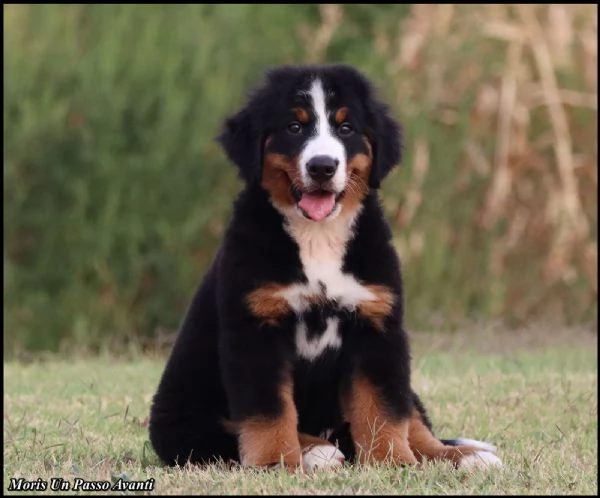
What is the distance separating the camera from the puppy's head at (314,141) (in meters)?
5.14

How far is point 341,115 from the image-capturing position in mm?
5250

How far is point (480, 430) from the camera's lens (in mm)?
6410

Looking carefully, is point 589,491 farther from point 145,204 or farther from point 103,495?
point 145,204

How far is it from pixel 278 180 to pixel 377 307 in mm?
676

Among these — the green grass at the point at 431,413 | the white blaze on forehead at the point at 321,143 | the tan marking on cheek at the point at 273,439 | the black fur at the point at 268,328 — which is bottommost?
the green grass at the point at 431,413

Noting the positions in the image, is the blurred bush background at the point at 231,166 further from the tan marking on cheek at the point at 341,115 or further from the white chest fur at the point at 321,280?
the white chest fur at the point at 321,280

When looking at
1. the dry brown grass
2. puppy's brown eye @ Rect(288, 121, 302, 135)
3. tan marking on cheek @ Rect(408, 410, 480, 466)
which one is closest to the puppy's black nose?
puppy's brown eye @ Rect(288, 121, 302, 135)

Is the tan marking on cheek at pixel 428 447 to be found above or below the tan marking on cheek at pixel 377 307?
below

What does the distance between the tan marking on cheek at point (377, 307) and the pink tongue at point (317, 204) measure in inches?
13.8

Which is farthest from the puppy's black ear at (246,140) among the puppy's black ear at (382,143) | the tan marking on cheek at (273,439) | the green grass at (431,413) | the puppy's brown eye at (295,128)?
the green grass at (431,413)

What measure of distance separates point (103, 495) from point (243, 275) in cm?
105

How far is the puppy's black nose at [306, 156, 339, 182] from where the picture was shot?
505cm

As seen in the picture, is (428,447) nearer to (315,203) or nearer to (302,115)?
(315,203)

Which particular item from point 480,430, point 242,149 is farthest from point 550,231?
point 242,149
